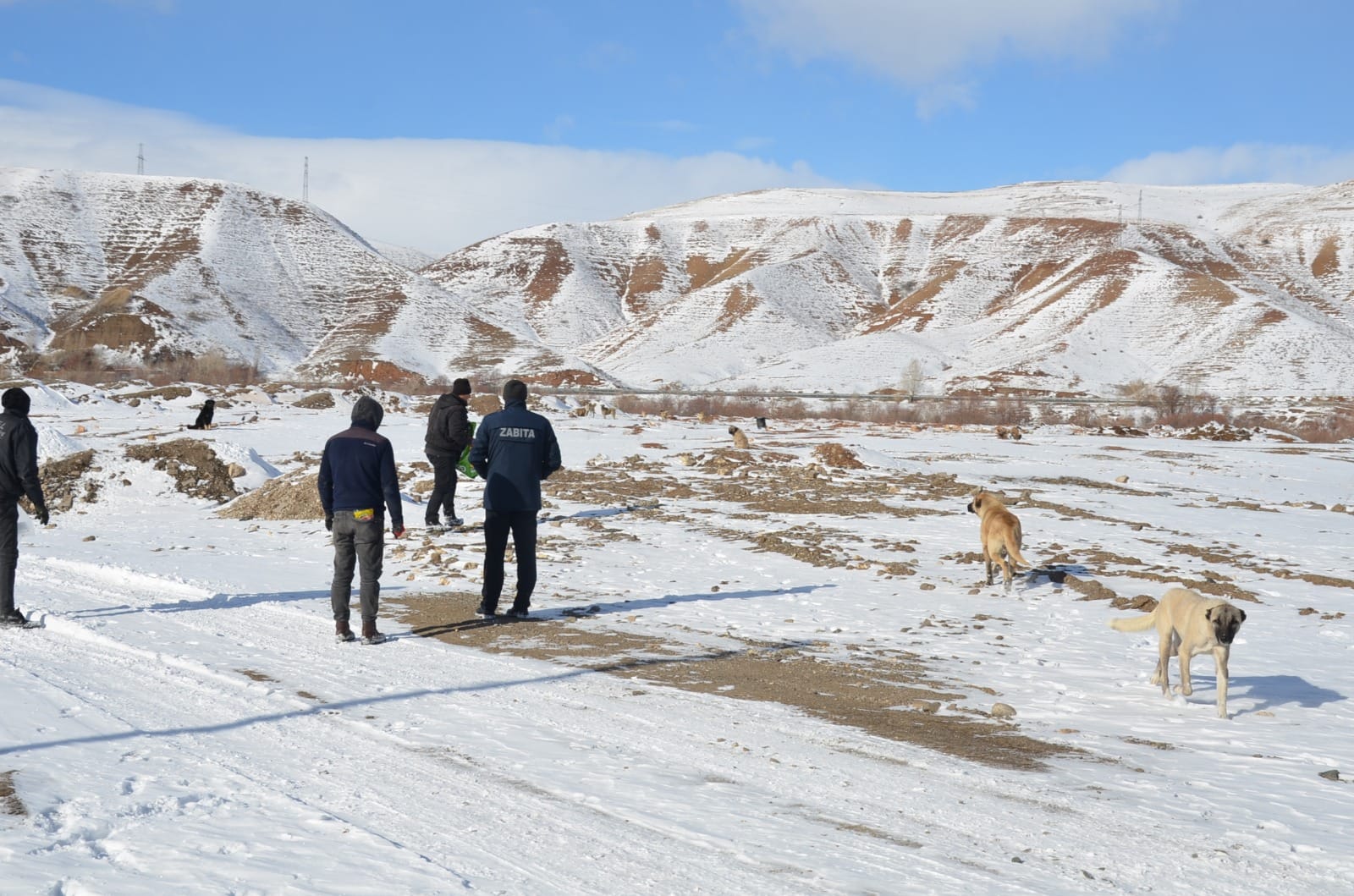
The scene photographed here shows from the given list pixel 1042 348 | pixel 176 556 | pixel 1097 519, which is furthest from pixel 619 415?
pixel 1042 348

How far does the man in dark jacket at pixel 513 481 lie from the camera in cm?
977

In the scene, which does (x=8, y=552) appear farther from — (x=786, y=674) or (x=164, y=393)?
(x=164, y=393)

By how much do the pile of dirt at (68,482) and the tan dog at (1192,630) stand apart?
1704 cm

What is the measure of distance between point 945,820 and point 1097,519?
44.9 feet

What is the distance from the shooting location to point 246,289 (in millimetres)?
103688

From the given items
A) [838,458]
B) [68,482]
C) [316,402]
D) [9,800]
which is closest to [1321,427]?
[838,458]

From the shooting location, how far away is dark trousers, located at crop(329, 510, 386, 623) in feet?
28.5

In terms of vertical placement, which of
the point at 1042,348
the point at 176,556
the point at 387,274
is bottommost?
Answer: the point at 176,556

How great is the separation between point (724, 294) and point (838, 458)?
100438 mm

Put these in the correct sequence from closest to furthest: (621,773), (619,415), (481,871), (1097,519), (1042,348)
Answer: (481,871) → (621,773) → (1097,519) → (619,415) → (1042,348)

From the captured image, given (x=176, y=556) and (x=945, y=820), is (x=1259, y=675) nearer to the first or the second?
(x=945, y=820)

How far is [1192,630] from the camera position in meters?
7.56

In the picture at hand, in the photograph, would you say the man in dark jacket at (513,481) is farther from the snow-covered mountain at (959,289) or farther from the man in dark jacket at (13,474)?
the snow-covered mountain at (959,289)

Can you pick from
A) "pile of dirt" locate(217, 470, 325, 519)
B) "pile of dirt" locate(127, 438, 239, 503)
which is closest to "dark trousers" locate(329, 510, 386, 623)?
"pile of dirt" locate(217, 470, 325, 519)
